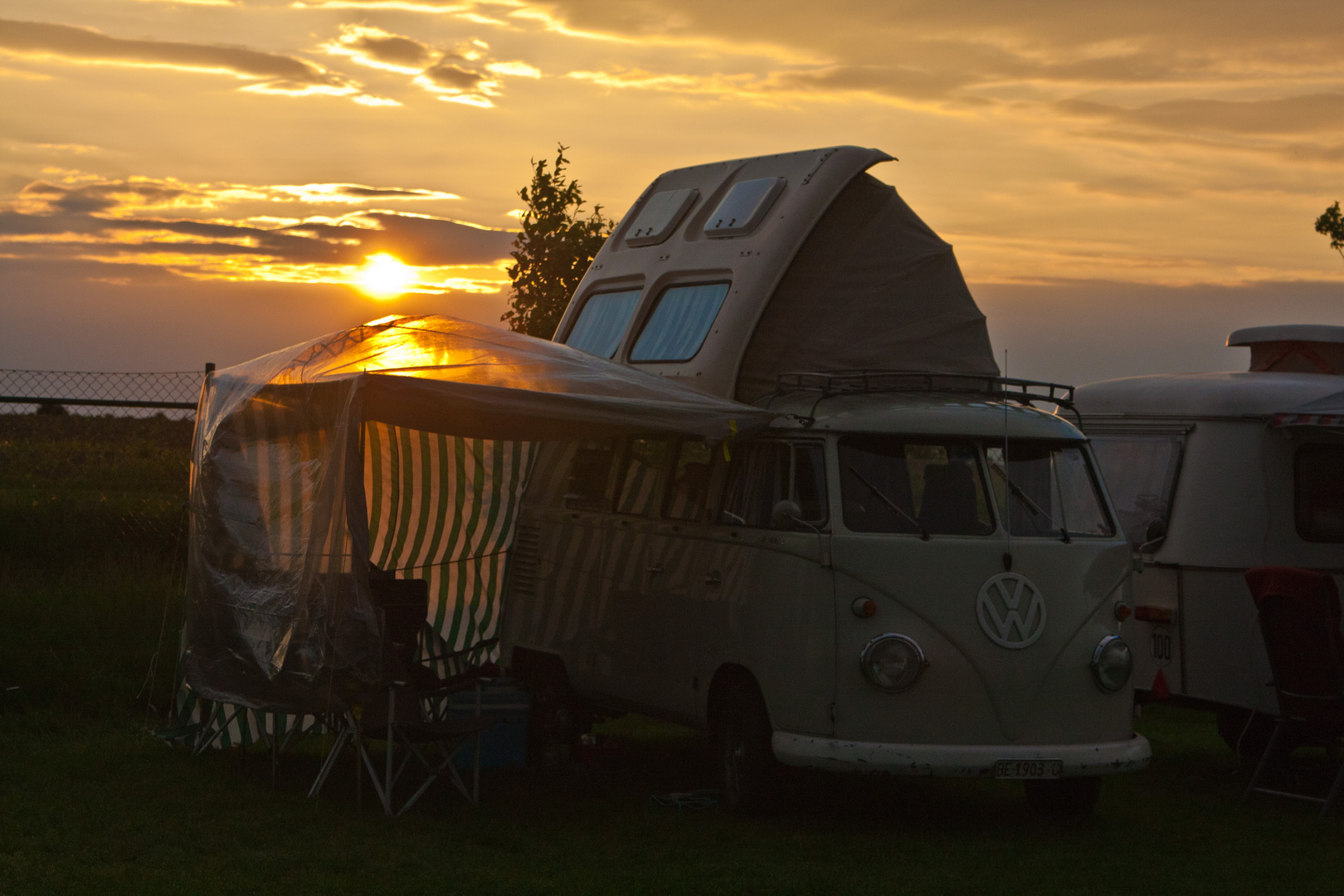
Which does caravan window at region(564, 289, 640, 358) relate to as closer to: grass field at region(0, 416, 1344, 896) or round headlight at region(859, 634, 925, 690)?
grass field at region(0, 416, 1344, 896)

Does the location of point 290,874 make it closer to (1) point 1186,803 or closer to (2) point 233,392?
(2) point 233,392

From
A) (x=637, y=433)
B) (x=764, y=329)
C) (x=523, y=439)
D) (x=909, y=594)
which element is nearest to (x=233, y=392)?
(x=523, y=439)

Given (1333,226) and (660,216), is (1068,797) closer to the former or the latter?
(660,216)

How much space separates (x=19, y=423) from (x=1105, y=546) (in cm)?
1323

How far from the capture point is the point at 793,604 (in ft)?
28.1

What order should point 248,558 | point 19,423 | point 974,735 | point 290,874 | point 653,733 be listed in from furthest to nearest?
point 19,423, point 653,733, point 248,558, point 974,735, point 290,874

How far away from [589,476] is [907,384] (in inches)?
97.3

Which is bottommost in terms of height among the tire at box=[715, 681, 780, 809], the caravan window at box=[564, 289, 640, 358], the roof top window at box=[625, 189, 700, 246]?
the tire at box=[715, 681, 780, 809]

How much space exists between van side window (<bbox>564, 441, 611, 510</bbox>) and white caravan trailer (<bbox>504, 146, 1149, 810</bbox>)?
0.9 inches

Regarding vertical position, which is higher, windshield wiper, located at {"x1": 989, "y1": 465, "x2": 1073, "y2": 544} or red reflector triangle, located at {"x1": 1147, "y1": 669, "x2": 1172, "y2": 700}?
windshield wiper, located at {"x1": 989, "y1": 465, "x2": 1073, "y2": 544}

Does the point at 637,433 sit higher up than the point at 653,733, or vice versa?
the point at 637,433

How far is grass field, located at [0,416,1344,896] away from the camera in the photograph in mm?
7598

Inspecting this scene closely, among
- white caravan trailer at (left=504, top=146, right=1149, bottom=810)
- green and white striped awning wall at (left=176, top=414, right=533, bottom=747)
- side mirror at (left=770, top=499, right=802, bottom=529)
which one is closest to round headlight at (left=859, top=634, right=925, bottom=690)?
white caravan trailer at (left=504, top=146, right=1149, bottom=810)

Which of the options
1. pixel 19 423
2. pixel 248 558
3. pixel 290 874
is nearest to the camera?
pixel 290 874
